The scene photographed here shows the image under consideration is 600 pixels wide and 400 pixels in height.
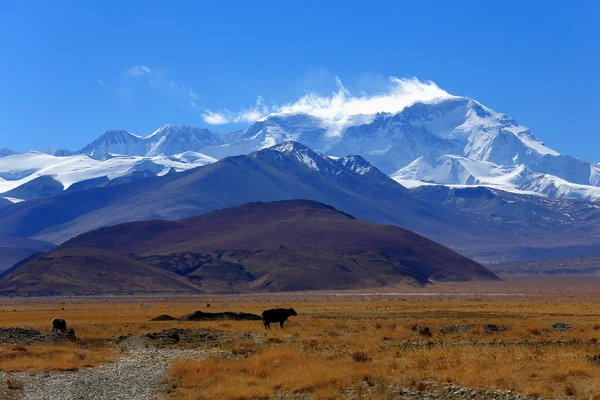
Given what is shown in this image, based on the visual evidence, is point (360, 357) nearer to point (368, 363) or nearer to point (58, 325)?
point (368, 363)

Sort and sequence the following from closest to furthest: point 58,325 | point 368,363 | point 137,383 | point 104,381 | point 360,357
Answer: point 137,383
point 104,381
point 368,363
point 360,357
point 58,325

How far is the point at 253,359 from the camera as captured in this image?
3684cm

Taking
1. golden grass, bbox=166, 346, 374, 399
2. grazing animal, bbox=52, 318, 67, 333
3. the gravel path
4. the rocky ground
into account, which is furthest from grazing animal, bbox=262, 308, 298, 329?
golden grass, bbox=166, 346, 374, 399

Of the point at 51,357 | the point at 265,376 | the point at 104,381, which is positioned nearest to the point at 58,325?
the point at 51,357

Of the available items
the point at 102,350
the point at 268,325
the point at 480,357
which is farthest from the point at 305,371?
the point at 268,325

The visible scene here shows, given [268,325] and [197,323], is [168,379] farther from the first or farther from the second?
[197,323]

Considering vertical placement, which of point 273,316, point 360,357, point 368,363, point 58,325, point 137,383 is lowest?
point 137,383

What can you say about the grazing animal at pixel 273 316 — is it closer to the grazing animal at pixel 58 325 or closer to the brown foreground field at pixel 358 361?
the brown foreground field at pixel 358 361

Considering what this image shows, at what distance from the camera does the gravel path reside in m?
30.3

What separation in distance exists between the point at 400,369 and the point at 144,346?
18007 millimetres

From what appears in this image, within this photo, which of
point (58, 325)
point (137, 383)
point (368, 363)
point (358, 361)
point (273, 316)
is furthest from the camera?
point (273, 316)

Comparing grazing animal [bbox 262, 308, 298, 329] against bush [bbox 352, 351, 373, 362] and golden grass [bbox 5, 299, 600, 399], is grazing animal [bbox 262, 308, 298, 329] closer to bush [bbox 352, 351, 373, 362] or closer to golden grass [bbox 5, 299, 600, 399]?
golden grass [bbox 5, 299, 600, 399]

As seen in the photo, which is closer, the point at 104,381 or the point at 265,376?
the point at 265,376

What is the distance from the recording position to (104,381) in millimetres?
33281
